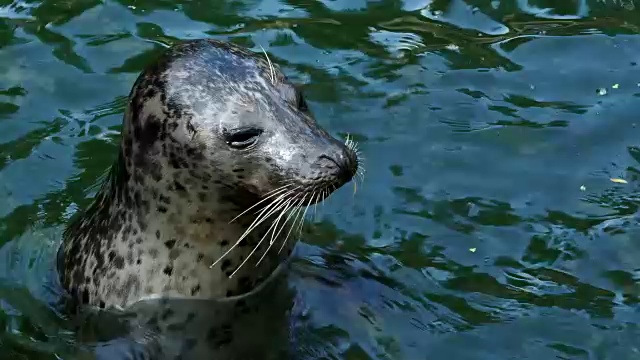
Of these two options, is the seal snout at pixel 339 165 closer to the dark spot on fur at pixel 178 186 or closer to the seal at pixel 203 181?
the seal at pixel 203 181

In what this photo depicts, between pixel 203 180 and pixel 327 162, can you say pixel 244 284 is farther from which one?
pixel 327 162

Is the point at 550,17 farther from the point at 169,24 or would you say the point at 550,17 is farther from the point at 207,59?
the point at 207,59

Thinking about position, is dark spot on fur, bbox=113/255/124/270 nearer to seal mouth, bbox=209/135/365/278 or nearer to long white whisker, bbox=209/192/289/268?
long white whisker, bbox=209/192/289/268

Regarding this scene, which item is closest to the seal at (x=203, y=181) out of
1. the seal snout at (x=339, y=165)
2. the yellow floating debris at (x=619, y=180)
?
the seal snout at (x=339, y=165)

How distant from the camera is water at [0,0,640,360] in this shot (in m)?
6.36

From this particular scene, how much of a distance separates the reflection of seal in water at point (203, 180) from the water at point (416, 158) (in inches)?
16.3

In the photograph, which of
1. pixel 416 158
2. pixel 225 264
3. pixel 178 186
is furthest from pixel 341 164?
pixel 416 158

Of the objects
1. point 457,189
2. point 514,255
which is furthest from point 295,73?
point 514,255

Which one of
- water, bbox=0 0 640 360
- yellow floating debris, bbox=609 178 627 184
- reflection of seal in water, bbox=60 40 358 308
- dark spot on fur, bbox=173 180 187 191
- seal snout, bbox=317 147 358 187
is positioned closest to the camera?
seal snout, bbox=317 147 358 187

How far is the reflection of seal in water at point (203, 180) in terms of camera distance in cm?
570

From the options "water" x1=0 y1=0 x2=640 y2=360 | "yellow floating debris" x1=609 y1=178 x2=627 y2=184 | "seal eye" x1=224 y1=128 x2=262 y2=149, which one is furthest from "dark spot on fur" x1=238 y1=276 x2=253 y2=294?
"yellow floating debris" x1=609 y1=178 x2=627 y2=184

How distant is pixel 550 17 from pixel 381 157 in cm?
217

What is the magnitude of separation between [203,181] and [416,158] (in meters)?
2.09

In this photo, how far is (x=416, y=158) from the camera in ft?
24.8
